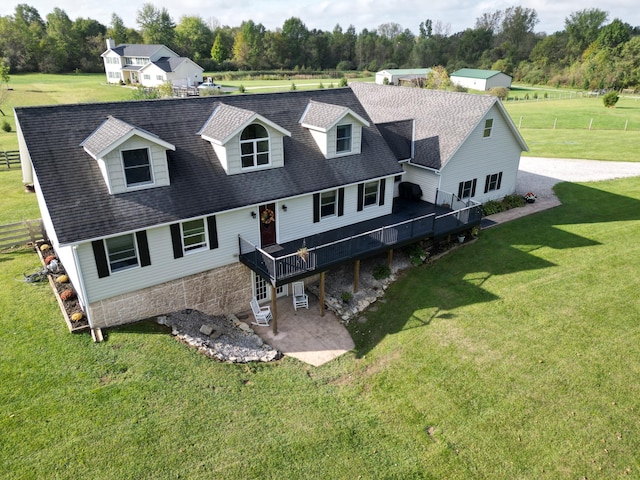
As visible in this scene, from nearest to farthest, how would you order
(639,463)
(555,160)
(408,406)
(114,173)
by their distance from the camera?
(639,463) → (408,406) → (114,173) → (555,160)

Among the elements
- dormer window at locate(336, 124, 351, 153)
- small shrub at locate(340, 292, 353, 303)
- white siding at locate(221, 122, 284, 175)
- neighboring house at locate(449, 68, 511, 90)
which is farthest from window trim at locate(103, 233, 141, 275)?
neighboring house at locate(449, 68, 511, 90)

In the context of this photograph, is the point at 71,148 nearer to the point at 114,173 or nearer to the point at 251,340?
the point at 114,173

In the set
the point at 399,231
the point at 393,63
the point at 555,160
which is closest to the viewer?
the point at 399,231

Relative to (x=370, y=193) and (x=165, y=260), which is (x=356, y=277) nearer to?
(x=370, y=193)

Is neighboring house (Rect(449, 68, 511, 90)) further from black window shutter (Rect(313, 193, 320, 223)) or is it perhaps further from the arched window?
the arched window

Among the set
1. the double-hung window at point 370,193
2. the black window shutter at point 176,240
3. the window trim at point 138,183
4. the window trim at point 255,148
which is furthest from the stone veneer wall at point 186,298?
the double-hung window at point 370,193

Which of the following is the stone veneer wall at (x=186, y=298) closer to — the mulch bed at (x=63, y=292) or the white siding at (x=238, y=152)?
the mulch bed at (x=63, y=292)

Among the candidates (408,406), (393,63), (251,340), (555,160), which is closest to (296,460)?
(408,406)
